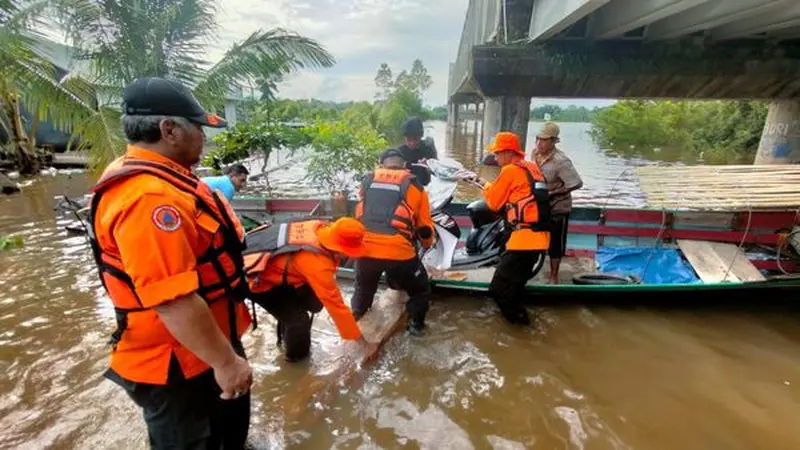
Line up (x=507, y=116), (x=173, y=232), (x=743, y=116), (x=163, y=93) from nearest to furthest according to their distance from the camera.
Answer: (x=173, y=232), (x=163, y=93), (x=507, y=116), (x=743, y=116)

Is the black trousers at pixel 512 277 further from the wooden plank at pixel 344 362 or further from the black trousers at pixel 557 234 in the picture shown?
the wooden plank at pixel 344 362

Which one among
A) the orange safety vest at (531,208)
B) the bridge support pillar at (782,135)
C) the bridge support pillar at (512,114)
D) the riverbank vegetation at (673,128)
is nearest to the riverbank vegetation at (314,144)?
the bridge support pillar at (512,114)

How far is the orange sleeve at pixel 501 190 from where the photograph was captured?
4016mm

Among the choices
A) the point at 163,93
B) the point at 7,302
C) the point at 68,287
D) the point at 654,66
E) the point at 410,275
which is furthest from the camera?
the point at 654,66

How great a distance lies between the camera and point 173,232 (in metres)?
1.39

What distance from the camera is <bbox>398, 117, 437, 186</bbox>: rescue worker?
16.7 ft

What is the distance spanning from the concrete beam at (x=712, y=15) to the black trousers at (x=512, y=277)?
3.53m

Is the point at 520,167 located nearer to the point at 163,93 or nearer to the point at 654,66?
the point at 163,93

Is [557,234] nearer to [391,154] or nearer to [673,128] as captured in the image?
[391,154]

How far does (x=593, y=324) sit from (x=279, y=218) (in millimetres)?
4623

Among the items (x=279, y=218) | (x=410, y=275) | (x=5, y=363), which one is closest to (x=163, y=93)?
(x=410, y=275)

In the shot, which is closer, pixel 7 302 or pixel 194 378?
pixel 194 378

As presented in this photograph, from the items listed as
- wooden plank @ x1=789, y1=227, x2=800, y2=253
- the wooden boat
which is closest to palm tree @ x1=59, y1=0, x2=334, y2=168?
the wooden boat

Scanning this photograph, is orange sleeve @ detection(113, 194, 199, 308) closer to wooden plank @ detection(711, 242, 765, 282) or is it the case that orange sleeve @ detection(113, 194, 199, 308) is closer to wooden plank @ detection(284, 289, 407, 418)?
wooden plank @ detection(284, 289, 407, 418)
